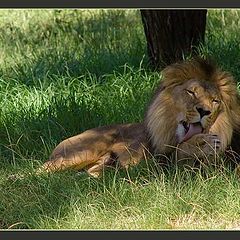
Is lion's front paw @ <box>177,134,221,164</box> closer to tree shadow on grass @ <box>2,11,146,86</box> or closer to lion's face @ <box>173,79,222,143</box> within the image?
lion's face @ <box>173,79,222,143</box>

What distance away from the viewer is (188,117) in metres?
5.37

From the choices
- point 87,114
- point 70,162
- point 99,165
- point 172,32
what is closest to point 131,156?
point 99,165

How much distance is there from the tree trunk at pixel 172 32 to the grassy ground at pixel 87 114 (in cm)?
17

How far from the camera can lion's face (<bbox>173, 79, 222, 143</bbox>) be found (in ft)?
17.5

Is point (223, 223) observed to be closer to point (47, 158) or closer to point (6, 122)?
point (47, 158)

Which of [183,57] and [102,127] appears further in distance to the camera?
[183,57]

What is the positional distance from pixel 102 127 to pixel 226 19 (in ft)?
11.1

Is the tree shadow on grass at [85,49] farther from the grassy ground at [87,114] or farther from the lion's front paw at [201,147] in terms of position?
the lion's front paw at [201,147]

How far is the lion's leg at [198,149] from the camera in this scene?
5406 millimetres

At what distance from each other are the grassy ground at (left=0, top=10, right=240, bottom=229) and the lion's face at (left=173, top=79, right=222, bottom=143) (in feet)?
0.82

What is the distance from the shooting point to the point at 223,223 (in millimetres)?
5129

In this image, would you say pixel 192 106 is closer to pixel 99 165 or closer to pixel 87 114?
pixel 99 165

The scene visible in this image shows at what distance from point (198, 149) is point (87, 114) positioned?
1.58 m

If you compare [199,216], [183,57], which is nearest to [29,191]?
[199,216]
